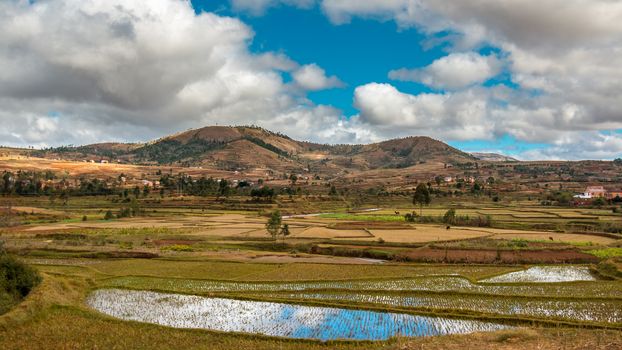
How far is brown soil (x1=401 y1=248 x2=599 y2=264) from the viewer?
50938 mm

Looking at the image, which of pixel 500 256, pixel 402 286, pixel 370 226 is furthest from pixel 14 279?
pixel 370 226

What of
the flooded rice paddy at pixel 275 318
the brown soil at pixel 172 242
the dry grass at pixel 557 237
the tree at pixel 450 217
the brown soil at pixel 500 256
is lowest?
the brown soil at pixel 172 242

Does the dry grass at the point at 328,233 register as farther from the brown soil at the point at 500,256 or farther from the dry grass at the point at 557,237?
the dry grass at the point at 557,237

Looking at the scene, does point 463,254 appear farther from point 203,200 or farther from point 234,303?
point 203,200

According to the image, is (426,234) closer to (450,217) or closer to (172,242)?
(450,217)

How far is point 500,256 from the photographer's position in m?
52.0

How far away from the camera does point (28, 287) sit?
110ft

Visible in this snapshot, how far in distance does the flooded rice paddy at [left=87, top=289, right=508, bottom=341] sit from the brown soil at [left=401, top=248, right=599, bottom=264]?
965 inches

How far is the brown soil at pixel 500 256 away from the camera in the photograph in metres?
50.9

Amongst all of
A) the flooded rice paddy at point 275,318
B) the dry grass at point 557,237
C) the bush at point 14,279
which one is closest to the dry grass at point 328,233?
the dry grass at point 557,237

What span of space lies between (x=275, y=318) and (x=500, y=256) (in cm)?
3398

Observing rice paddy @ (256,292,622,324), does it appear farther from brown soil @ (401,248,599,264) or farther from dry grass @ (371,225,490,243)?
dry grass @ (371,225,490,243)

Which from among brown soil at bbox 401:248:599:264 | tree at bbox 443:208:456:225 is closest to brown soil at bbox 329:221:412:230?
tree at bbox 443:208:456:225

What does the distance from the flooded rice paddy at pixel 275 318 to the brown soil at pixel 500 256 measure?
24.5m
